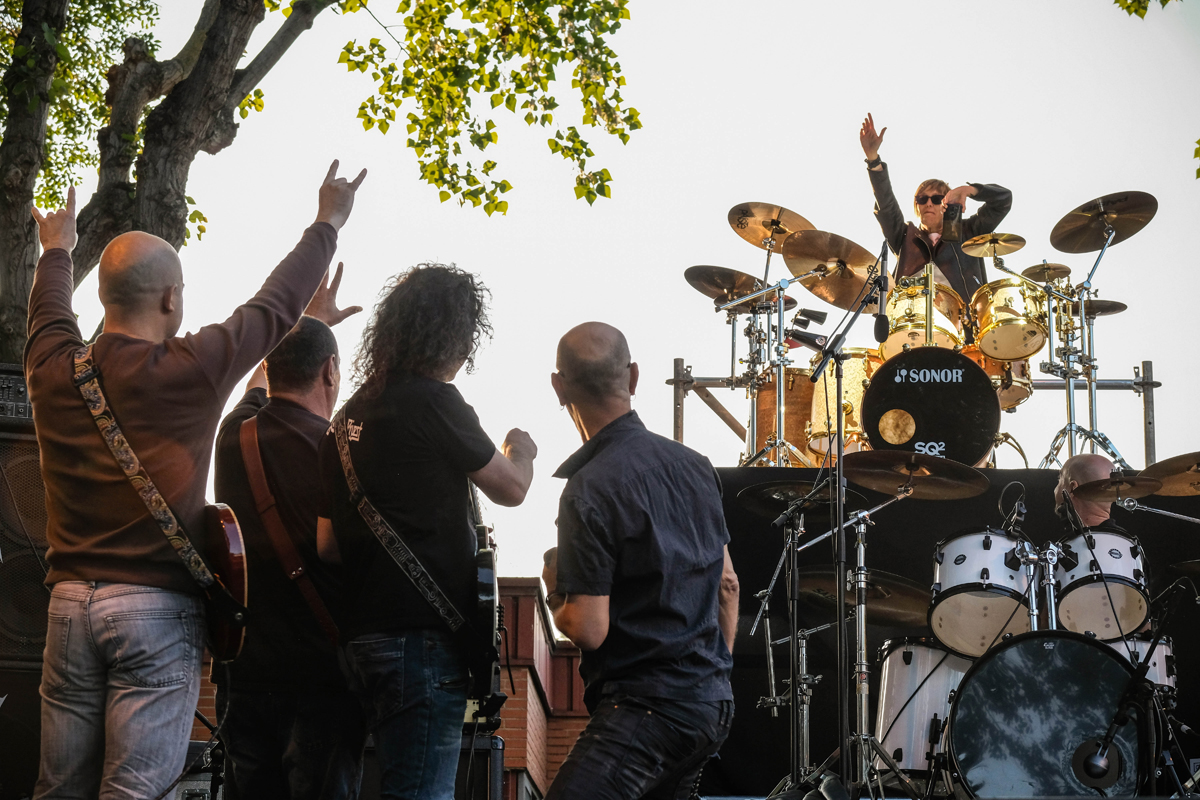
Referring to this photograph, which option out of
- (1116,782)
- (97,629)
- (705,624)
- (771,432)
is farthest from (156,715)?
(771,432)

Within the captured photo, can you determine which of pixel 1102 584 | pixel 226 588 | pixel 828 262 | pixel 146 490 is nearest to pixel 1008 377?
pixel 828 262

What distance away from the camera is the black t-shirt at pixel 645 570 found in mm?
3084

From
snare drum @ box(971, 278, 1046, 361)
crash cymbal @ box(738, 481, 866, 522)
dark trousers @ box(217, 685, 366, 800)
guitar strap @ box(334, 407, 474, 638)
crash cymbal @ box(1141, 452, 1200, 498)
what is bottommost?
dark trousers @ box(217, 685, 366, 800)

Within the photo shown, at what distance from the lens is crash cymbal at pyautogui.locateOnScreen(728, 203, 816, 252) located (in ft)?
33.6

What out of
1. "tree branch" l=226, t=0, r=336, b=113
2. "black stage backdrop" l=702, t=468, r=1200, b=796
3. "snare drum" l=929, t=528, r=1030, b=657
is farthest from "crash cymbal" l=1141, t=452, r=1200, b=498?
"tree branch" l=226, t=0, r=336, b=113

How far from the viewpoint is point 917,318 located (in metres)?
9.64

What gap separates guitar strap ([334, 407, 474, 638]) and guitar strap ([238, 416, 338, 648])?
1.36ft

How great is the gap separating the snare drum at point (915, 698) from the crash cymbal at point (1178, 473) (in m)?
1.67

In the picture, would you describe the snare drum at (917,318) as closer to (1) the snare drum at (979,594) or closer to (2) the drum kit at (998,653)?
(2) the drum kit at (998,653)

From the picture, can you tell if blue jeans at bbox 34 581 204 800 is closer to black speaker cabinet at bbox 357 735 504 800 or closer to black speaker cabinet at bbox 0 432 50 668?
black speaker cabinet at bbox 357 735 504 800

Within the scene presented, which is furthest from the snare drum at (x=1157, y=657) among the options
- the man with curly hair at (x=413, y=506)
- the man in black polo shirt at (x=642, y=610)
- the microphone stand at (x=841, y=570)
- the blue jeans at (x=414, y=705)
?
the blue jeans at (x=414, y=705)

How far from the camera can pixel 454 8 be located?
1077cm

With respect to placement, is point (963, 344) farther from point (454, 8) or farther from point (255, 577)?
point (255, 577)

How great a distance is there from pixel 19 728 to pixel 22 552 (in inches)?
28.4
